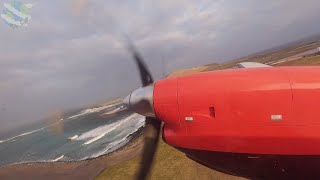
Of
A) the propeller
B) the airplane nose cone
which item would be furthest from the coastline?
the airplane nose cone

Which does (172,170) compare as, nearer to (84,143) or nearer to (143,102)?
(143,102)

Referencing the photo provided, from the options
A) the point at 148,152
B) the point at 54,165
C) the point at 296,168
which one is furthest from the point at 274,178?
the point at 54,165

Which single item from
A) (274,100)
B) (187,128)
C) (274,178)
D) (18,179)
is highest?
(274,100)

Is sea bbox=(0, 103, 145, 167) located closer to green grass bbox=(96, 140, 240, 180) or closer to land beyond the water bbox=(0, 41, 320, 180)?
land beyond the water bbox=(0, 41, 320, 180)

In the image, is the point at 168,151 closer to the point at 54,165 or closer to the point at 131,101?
the point at 131,101

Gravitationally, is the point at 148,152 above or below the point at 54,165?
above

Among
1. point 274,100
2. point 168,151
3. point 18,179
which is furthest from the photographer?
point 18,179

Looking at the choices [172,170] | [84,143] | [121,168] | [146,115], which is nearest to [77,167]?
[121,168]
